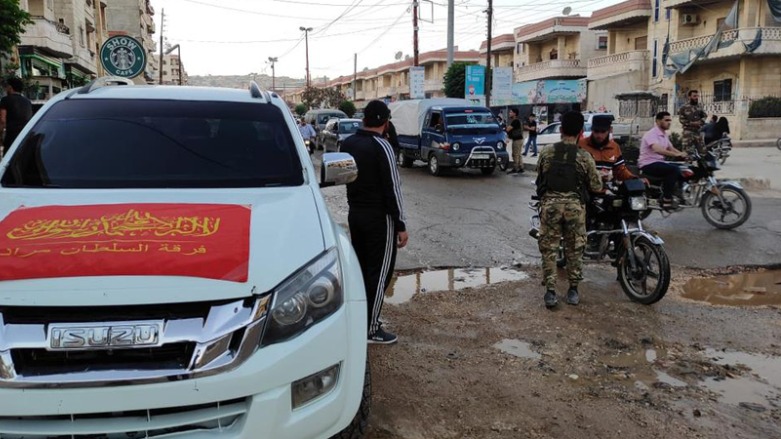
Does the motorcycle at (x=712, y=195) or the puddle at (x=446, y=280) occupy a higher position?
the motorcycle at (x=712, y=195)

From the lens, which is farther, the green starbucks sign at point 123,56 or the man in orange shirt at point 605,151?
the green starbucks sign at point 123,56

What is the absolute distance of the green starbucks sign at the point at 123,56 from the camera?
925 centimetres

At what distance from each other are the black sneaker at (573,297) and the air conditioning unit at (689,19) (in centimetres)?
3892

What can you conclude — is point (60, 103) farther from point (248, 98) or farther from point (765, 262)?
point (765, 262)

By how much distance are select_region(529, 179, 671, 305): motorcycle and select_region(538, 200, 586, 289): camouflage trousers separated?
1.42ft

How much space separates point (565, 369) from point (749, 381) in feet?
3.77

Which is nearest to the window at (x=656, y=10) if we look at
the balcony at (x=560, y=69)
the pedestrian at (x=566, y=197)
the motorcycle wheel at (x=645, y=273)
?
the balcony at (x=560, y=69)

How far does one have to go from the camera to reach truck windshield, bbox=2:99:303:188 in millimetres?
3400

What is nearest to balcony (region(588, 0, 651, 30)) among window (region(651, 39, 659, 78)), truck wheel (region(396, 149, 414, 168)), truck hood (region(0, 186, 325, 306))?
window (region(651, 39, 659, 78))

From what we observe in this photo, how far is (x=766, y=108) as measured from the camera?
3144 cm

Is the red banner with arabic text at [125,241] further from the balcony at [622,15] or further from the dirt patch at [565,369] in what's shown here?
the balcony at [622,15]

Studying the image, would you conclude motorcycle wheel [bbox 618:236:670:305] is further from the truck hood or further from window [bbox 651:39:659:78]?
window [bbox 651:39:659:78]

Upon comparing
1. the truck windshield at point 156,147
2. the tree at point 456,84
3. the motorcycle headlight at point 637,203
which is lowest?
the motorcycle headlight at point 637,203

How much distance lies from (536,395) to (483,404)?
366mm
